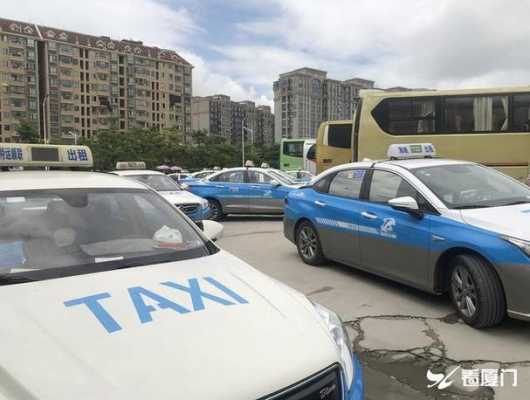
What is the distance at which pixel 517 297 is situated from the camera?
396cm

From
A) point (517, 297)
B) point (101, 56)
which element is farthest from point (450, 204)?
point (101, 56)

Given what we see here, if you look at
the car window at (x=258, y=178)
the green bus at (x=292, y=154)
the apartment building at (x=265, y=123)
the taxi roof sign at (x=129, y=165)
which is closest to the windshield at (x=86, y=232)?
the taxi roof sign at (x=129, y=165)

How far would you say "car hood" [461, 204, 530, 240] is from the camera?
4.06m

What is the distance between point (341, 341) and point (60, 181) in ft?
6.72

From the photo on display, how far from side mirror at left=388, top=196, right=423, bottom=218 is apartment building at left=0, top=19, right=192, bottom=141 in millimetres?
91766

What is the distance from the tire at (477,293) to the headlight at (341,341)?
2.13 meters

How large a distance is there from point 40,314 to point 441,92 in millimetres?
11899

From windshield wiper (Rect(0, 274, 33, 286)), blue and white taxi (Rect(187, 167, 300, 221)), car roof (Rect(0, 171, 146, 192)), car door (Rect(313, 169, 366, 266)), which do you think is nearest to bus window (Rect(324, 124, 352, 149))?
blue and white taxi (Rect(187, 167, 300, 221))

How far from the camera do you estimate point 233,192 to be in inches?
509

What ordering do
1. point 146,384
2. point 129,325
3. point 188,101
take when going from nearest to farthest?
point 146,384 < point 129,325 < point 188,101

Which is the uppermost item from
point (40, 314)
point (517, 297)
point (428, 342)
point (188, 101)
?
point (188, 101)

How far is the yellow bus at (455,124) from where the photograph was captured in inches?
463

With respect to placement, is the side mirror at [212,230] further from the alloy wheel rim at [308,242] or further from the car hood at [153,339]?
the alloy wheel rim at [308,242]

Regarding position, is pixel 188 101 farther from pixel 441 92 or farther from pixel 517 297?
pixel 517 297
